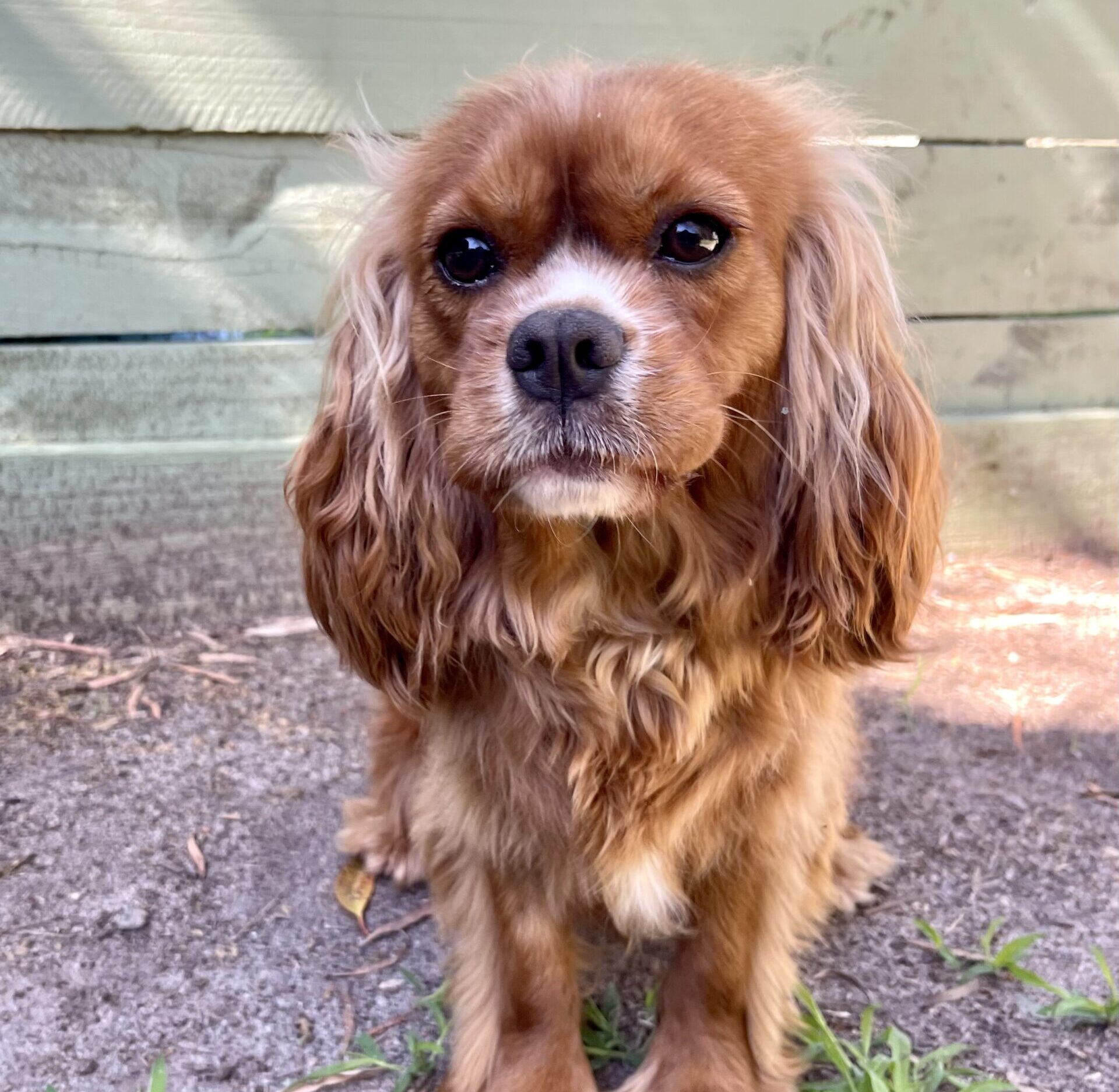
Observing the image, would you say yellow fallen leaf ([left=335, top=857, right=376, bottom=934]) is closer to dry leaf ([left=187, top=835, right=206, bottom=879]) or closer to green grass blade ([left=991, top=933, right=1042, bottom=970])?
dry leaf ([left=187, top=835, right=206, bottom=879])

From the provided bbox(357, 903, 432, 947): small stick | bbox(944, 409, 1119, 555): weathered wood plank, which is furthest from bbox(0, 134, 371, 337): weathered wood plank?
bbox(944, 409, 1119, 555): weathered wood plank

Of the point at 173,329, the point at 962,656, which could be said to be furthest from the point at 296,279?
the point at 962,656

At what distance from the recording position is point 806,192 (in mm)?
1572

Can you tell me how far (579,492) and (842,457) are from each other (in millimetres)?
487

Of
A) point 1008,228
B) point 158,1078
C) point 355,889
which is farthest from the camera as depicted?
point 1008,228

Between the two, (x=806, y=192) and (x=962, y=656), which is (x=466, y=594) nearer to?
(x=806, y=192)

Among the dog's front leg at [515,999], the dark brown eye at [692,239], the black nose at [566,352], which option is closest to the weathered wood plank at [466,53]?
the dark brown eye at [692,239]

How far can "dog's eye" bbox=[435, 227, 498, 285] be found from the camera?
1.46 meters

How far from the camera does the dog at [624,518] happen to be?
1354 millimetres

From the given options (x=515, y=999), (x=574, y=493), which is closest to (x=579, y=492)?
(x=574, y=493)

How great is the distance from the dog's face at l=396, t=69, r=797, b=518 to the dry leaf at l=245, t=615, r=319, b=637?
5.49 ft

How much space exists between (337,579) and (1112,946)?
1634mm

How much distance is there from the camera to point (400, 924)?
2.07 metres

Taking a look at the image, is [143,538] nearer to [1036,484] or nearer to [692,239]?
[692,239]
